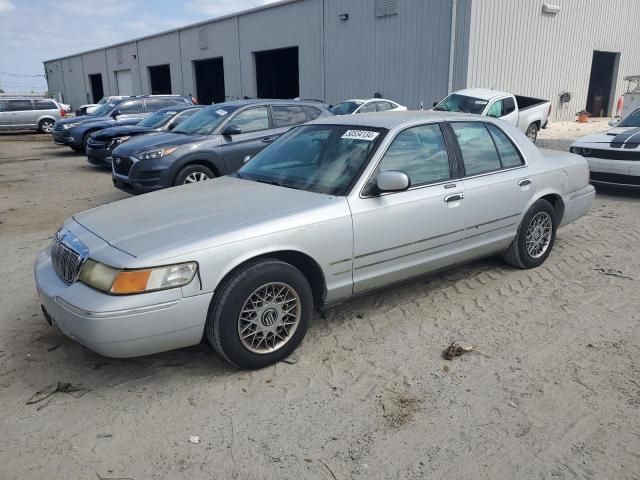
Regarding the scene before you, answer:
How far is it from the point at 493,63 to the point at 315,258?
17.7 metres

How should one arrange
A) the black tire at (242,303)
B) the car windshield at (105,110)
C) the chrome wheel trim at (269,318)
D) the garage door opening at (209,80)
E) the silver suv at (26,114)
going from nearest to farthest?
the black tire at (242,303)
the chrome wheel trim at (269,318)
the car windshield at (105,110)
the silver suv at (26,114)
the garage door opening at (209,80)

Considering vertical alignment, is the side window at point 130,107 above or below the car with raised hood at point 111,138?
above

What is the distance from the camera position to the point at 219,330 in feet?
10.6

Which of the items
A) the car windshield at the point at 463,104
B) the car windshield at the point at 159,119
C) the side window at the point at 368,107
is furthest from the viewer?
the side window at the point at 368,107

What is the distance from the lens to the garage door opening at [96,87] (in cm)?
4697

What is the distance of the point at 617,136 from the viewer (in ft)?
28.1

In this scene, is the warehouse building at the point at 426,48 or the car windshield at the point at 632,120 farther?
the warehouse building at the point at 426,48

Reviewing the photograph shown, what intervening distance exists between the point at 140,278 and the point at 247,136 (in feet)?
19.1

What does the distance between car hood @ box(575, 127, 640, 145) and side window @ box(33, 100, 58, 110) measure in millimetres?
23272

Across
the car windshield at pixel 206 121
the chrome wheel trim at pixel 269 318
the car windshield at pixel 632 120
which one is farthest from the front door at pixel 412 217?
the car windshield at pixel 632 120

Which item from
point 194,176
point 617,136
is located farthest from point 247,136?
point 617,136

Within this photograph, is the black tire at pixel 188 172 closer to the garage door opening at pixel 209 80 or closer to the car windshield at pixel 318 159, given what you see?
the car windshield at pixel 318 159

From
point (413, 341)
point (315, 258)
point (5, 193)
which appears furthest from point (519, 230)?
point (5, 193)

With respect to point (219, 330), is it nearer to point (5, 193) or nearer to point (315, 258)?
point (315, 258)
